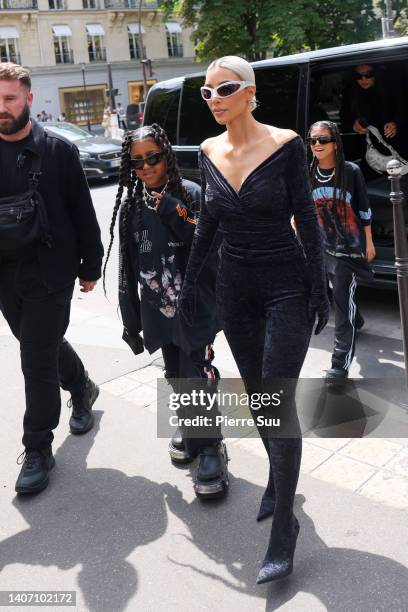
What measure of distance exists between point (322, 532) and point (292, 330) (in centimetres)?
93

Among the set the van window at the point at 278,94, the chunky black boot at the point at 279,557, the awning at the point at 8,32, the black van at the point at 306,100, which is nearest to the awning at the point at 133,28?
the awning at the point at 8,32

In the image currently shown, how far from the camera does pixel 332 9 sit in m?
28.2

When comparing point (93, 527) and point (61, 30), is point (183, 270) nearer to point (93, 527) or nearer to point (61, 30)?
point (93, 527)

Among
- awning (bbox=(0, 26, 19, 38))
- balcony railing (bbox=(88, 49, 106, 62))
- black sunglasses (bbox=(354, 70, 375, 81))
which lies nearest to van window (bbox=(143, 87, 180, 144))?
black sunglasses (bbox=(354, 70, 375, 81))

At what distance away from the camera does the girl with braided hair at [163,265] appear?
3223 mm

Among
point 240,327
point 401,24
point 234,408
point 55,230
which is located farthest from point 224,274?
point 401,24

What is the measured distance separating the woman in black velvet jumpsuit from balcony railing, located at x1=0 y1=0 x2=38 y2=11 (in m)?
45.9

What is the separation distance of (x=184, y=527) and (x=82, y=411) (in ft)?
4.35


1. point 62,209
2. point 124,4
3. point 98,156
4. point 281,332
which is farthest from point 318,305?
point 124,4

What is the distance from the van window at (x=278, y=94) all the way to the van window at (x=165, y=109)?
4.67ft

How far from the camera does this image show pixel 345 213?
4570 mm

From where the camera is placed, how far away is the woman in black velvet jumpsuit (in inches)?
102

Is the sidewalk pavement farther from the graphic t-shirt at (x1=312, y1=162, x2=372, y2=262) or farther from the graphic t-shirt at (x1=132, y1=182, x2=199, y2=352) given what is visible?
the graphic t-shirt at (x1=312, y1=162, x2=372, y2=262)

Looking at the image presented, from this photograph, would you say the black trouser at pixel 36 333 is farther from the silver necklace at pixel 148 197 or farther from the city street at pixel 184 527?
the silver necklace at pixel 148 197
